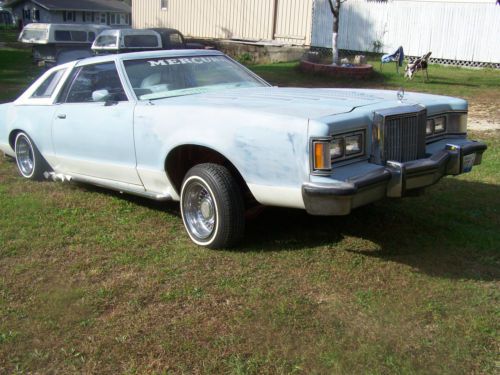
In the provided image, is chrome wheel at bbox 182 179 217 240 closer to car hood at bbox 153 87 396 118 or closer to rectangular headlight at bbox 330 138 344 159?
car hood at bbox 153 87 396 118

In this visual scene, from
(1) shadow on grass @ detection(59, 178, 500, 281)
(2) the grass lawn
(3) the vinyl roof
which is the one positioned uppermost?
(3) the vinyl roof

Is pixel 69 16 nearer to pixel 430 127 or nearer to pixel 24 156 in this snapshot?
pixel 24 156

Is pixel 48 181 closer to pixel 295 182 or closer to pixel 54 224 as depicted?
pixel 54 224

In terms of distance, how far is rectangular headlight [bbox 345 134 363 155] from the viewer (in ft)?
13.0

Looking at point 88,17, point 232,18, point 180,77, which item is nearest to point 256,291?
point 180,77

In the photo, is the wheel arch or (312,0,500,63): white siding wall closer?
the wheel arch

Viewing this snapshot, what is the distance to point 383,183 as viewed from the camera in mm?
3936

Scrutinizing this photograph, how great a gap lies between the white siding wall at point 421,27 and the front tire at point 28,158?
17.5 metres

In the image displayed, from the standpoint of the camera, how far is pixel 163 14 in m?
31.1

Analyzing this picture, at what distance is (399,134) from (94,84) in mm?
3009

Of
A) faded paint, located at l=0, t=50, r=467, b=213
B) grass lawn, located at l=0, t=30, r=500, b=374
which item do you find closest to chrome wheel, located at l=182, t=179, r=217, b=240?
grass lawn, located at l=0, t=30, r=500, b=374

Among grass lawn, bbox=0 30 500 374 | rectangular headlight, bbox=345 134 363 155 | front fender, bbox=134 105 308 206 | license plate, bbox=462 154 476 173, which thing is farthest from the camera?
license plate, bbox=462 154 476 173

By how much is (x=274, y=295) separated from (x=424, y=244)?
1.47 m

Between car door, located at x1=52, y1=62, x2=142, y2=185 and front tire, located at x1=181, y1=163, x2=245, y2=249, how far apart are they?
669 mm
